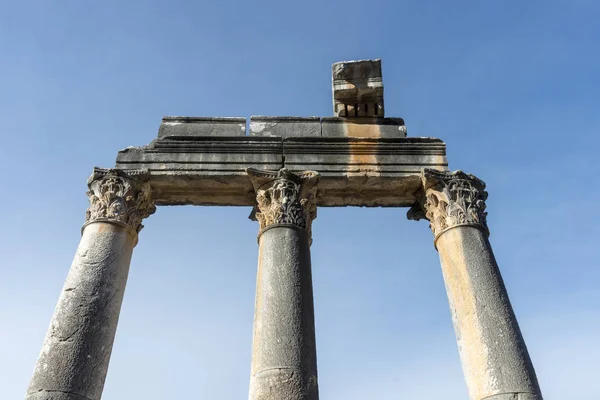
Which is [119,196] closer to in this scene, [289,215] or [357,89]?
[289,215]

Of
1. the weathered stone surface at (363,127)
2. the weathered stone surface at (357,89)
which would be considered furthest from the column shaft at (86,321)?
the weathered stone surface at (357,89)

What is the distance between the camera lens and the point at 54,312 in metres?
10.6

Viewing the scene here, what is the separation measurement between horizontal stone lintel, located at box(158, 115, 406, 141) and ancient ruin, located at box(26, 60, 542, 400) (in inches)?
1.5

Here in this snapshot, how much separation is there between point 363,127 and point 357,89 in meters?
1.08

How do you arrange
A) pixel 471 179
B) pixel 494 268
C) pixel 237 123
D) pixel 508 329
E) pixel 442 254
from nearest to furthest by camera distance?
pixel 508 329
pixel 494 268
pixel 442 254
pixel 471 179
pixel 237 123

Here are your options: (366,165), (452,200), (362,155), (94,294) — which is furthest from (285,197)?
(94,294)

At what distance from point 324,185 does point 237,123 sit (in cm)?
309

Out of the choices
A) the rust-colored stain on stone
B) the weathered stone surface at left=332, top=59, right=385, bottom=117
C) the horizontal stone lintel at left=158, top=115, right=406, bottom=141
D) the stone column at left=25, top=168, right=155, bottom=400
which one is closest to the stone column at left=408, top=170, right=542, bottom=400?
the rust-colored stain on stone

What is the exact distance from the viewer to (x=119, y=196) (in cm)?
1255

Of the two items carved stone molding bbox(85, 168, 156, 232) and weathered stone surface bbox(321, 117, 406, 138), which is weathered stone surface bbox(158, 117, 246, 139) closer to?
carved stone molding bbox(85, 168, 156, 232)

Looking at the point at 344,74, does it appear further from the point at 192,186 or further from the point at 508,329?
the point at 508,329

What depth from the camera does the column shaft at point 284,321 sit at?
9477mm

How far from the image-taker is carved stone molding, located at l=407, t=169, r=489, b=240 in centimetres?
1247

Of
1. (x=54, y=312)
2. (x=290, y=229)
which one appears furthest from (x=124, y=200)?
(x=290, y=229)
